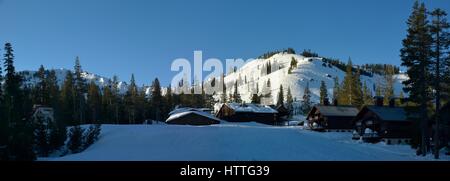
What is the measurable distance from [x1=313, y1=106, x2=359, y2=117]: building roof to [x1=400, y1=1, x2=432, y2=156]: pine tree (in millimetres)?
28200

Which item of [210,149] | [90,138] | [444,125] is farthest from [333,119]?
[210,149]

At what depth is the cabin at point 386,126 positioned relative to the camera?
51.3m

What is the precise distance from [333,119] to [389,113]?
14939mm

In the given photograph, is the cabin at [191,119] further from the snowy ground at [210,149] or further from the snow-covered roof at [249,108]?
the snowy ground at [210,149]

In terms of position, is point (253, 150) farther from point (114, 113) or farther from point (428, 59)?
point (114, 113)

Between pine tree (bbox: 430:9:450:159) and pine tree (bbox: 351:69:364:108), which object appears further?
pine tree (bbox: 351:69:364:108)

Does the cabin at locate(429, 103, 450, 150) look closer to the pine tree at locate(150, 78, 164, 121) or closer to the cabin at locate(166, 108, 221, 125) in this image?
the cabin at locate(166, 108, 221, 125)

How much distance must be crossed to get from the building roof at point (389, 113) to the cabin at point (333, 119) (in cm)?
1187

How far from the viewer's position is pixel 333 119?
6888 centimetres

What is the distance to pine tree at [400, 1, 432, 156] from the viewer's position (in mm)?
39469

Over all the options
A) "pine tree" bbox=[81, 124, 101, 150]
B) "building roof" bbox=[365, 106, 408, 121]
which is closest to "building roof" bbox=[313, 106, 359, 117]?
"building roof" bbox=[365, 106, 408, 121]

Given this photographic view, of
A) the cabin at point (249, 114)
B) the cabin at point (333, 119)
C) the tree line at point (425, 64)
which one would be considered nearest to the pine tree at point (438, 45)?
the tree line at point (425, 64)

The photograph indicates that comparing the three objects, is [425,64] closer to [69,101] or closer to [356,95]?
[356,95]
